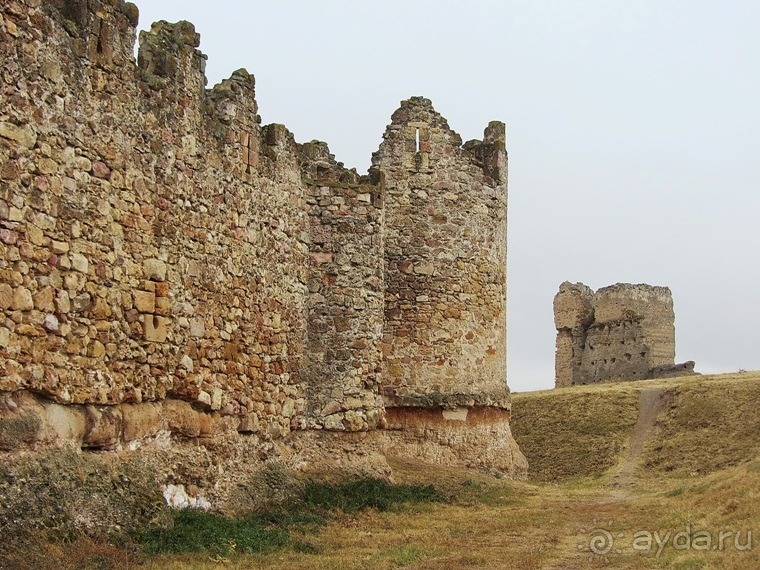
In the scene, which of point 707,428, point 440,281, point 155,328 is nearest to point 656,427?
Answer: point 707,428

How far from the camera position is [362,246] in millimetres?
15195

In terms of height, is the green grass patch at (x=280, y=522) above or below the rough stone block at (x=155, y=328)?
below

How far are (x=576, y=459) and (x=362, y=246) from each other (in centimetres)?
1355

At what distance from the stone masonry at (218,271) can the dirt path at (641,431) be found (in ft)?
17.1

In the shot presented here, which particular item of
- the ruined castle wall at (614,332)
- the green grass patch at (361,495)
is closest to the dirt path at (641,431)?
the green grass patch at (361,495)

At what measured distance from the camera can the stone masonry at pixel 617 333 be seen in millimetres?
42594

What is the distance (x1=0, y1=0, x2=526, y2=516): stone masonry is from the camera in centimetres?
888

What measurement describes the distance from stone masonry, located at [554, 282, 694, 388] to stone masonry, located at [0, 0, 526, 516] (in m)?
24.3

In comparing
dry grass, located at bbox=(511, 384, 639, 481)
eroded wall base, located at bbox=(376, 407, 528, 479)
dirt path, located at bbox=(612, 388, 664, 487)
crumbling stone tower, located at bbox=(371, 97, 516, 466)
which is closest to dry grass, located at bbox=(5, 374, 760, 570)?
dirt path, located at bbox=(612, 388, 664, 487)

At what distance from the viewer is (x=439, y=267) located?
18625 millimetres

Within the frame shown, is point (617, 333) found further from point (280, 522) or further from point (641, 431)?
point (280, 522)

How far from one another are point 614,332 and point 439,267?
2655 centimetres

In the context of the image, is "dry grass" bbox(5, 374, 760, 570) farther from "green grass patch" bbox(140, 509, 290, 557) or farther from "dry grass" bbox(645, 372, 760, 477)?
"green grass patch" bbox(140, 509, 290, 557)

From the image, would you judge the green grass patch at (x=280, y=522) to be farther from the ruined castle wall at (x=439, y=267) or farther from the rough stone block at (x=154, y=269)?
the ruined castle wall at (x=439, y=267)
